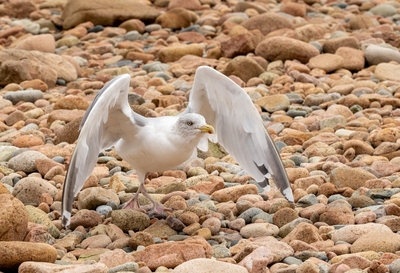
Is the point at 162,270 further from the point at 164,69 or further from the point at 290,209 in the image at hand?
the point at 164,69

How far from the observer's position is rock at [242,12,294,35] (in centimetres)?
1203

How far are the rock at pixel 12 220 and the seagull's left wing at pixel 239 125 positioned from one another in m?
1.67

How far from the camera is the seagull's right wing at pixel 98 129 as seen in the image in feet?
17.0

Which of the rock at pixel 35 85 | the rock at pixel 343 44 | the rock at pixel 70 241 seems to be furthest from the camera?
the rock at pixel 343 44

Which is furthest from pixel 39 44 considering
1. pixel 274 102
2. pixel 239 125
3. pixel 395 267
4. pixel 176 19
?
pixel 395 267

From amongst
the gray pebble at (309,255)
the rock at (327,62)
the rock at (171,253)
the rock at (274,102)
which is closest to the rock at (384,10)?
the rock at (327,62)

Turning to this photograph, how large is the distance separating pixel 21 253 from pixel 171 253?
0.86 metres

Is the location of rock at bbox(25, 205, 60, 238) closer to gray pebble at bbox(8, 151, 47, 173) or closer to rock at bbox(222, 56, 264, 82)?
gray pebble at bbox(8, 151, 47, 173)

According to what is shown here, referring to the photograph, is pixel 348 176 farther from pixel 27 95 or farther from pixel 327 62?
pixel 27 95

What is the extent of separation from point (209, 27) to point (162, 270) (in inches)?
337

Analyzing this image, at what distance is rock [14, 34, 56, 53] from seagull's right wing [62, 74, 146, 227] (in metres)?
5.76

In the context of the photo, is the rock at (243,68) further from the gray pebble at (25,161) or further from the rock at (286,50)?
the gray pebble at (25,161)

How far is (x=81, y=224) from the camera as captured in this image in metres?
5.70

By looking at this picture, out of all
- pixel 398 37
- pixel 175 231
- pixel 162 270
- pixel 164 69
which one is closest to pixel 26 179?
pixel 175 231
